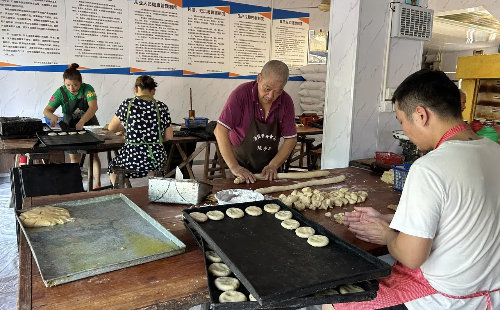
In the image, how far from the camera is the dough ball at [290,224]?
157cm

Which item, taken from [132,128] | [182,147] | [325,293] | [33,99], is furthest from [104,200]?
[33,99]

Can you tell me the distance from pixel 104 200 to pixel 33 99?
15.5 feet

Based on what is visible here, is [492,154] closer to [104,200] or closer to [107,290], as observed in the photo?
[107,290]

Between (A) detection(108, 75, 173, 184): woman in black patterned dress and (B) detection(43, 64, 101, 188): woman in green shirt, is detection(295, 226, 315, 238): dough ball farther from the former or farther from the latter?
Answer: (B) detection(43, 64, 101, 188): woman in green shirt

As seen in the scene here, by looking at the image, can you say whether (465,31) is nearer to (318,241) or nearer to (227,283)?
(318,241)

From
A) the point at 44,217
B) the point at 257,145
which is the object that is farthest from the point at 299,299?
the point at 257,145

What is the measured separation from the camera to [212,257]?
139cm

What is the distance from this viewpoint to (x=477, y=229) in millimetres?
1346

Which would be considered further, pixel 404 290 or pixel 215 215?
pixel 215 215

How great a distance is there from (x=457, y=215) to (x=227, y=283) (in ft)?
2.87

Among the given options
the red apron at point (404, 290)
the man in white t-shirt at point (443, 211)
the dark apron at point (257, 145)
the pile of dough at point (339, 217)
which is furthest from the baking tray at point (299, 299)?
the dark apron at point (257, 145)

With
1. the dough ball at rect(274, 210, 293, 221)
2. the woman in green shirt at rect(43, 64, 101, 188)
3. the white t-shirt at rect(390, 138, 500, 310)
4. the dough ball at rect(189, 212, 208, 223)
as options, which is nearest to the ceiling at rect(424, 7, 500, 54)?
the woman in green shirt at rect(43, 64, 101, 188)

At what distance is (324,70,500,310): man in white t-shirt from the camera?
50.9 inches

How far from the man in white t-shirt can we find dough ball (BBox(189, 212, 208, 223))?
78 centimetres
